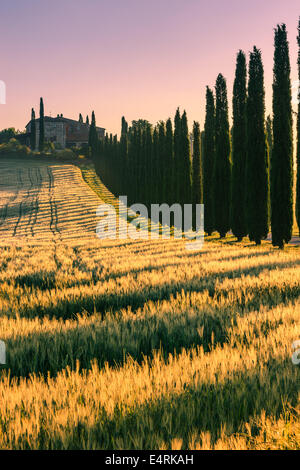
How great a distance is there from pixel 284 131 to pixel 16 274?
56.0 feet

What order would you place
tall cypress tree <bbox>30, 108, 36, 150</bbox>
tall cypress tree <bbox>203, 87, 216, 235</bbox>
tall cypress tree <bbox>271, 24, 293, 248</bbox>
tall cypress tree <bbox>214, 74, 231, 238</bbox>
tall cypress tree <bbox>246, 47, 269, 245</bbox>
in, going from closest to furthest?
1. tall cypress tree <bbox>271, 24, 293, 248</bbox>
2. tall cypress tree <bbox>246, 47, 269, 245</bbox>
3. tall cypress tree <bbox>214, 74, 231, 238</bbox>
4. tall cypress tree <bbox>203, 87, 216, 235</bbox>
5. tall cypress tree <bbox>30, 108, 36, 150</bbox>

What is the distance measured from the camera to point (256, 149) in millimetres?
24016

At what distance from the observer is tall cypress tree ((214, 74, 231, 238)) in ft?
92.9

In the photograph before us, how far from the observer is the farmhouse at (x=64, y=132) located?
340ft

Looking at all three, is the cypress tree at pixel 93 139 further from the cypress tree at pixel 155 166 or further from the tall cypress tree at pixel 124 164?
the cypress tree at pixel 155 166

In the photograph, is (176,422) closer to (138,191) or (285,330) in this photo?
(285,330)

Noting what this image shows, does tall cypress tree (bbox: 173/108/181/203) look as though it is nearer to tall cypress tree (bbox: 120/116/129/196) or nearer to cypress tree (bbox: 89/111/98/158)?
tall cypress tree (bbox: 120/116/129/196)

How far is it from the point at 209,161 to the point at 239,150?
4.87 m

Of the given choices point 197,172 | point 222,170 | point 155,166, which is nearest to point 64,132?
point 155,166

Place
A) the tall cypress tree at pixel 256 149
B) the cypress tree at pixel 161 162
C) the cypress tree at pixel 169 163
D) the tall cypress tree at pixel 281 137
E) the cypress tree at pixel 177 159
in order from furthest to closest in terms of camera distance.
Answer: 1. the cypress tree at pixel 161 162
2. the cypress tree at pixel 169 163
3. the cypress tree at pixel 177 159
4. the tall cypress tree at pixel 256 149
5. the tall cypress tree at pixel 281 137

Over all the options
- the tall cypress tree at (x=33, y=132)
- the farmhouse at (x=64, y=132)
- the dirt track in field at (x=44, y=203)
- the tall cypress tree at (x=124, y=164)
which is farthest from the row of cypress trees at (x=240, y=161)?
the farmhouse at (x=64, y=132)

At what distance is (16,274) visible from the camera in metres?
10.6

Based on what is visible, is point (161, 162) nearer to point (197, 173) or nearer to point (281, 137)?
point (197, 173)

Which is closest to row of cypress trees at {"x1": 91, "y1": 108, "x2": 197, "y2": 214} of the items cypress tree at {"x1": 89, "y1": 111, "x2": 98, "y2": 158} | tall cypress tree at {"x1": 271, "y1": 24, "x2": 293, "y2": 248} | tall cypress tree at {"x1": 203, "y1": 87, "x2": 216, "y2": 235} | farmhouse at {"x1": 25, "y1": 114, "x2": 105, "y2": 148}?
tall cypress tree at {"x1": 203, "y1": 87, "x2": 216, "y2": 235}
